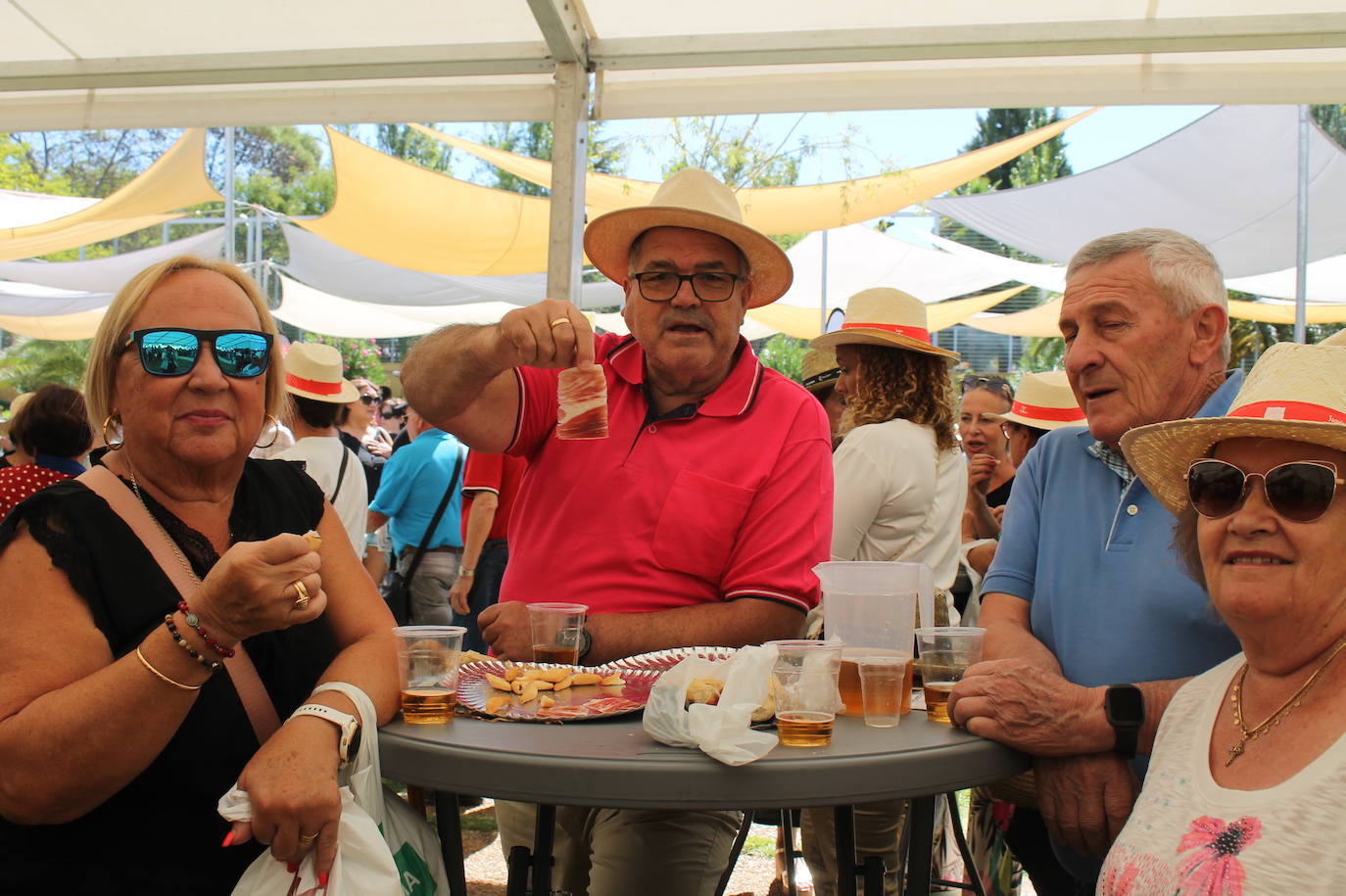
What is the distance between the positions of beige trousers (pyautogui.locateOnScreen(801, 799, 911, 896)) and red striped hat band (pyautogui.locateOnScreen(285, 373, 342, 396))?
308 centimetres

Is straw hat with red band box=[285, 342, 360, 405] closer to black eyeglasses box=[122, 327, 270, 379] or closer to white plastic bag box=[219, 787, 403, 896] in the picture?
black eyeglasses box=[122, 327, 270, 379]

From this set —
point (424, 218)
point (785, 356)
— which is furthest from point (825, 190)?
point (785, 356)

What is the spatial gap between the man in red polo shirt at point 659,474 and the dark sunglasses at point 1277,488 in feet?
3.32

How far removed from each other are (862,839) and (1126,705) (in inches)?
66.4

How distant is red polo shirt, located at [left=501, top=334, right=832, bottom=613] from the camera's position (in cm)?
251

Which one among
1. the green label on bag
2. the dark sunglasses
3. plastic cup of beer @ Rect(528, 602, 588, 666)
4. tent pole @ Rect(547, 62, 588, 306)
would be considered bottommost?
the green label on bag

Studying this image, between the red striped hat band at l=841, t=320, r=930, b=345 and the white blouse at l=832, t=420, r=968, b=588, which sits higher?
the red striped hat band at l=841, t=320, r=930, b=345

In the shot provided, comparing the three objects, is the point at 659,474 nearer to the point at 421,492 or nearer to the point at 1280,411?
the point at 1280,411

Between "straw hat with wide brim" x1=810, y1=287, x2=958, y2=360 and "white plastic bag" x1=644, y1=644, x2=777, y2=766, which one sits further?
"straw hat with wide brim" x1=810, y1=287, x2=958, y2=360

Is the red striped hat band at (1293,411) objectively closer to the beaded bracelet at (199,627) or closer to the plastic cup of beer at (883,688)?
the plastic cup of beer at (883,688)

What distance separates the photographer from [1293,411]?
1609mm

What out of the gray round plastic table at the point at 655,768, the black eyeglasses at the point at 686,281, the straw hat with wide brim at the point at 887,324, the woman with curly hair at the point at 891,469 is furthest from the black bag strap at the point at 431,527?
the gray round plastic table at the point at 655,768

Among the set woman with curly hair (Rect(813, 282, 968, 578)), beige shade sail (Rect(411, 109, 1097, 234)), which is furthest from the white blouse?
beige shade sail (Rect(411, 109, 1097, 234))

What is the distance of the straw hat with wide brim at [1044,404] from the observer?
5.14 meters
